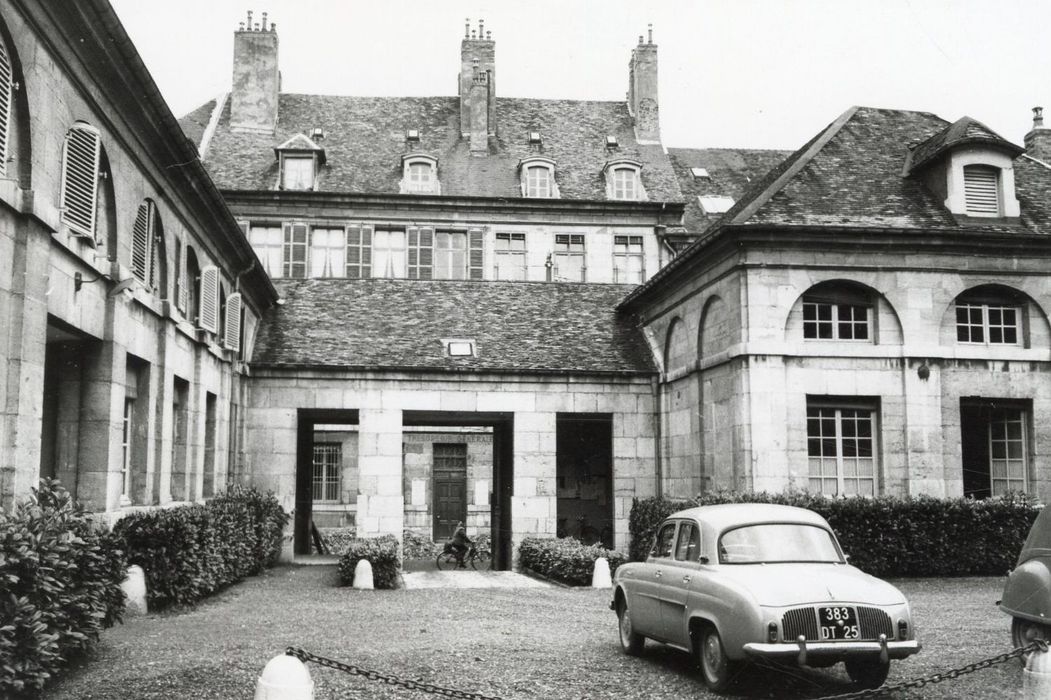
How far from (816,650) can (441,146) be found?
33.4 meters

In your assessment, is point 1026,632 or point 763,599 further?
point 1026,632

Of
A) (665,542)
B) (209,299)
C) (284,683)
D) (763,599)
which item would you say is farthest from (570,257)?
(284,683)

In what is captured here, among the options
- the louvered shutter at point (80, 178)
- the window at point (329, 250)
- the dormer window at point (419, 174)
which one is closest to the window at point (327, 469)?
the window at point (329, 250)

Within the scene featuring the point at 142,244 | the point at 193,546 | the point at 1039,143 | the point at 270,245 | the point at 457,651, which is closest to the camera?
the point at 457,651

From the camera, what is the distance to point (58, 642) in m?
8.58

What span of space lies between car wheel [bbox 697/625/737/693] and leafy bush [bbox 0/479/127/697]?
17.4ft

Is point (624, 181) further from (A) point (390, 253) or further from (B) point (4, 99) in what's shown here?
(B) point (4, 99)

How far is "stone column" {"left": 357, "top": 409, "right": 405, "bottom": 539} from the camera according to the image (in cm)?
2355

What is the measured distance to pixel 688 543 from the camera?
33.6 ft

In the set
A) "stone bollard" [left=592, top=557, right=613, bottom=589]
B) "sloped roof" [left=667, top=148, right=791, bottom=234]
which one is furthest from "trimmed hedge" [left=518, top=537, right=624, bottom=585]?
"sloped roof" [left=667, top=148, right=791, bottom=234]

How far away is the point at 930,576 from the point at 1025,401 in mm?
4273

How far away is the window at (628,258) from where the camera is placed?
38625mm

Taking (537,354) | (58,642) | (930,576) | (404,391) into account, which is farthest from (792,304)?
(58,642)

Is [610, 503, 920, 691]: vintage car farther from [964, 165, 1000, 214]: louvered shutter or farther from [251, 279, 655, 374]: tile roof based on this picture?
[251, 279, 655, 374]: tile roof
